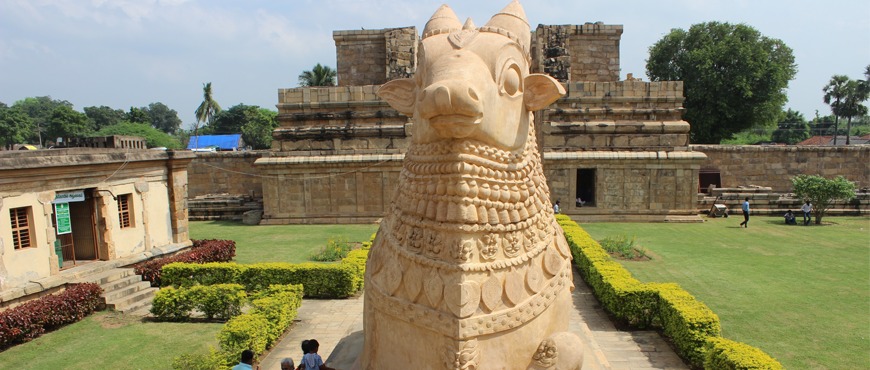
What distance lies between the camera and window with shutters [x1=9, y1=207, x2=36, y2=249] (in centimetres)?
867

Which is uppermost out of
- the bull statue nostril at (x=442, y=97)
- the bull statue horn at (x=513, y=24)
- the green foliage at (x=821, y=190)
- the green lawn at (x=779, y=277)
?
the bull statue horn at (x=513, y=24)

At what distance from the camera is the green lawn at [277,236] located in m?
13.0

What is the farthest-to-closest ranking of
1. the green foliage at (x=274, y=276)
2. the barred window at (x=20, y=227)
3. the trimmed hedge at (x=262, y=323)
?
the green foliage at (x=274, y=276)
the barred window at (x=20, y=227)
the trimmed hedge at (x=262, y=323)

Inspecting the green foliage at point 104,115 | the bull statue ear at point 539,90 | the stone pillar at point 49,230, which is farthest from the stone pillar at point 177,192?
the green foliage at point 104,115

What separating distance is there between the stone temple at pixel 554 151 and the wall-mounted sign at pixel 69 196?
289 inches

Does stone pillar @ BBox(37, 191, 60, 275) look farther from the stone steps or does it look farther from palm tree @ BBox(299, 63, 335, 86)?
palm tree @ BBox(299, 63, 335, 86)

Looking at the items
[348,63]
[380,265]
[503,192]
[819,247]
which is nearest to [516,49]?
[503,192]

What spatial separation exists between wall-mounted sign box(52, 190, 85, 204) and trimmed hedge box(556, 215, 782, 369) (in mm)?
10184

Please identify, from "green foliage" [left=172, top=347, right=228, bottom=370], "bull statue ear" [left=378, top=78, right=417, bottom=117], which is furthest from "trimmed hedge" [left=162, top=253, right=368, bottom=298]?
"bull statue ear" [left=378, top=78, right=417, bottom=117]

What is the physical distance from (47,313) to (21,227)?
1899 mm

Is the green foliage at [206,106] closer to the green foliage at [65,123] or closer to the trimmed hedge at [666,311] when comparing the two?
the green foliage at [65,123]

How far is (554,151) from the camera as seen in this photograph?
16.8 m

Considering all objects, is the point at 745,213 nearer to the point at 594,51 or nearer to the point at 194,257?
the point at 594,51

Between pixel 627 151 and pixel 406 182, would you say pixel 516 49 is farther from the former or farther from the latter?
pixel 627 151
